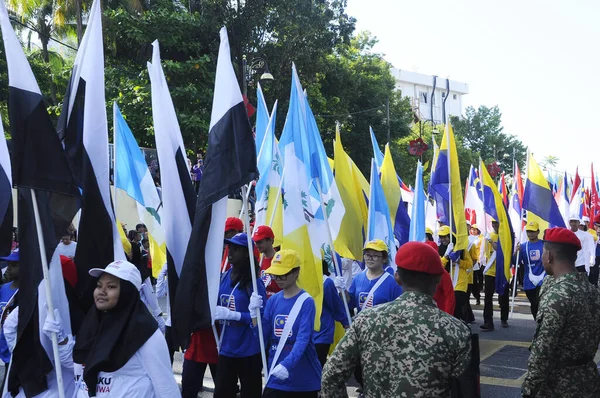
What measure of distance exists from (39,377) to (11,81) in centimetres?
194

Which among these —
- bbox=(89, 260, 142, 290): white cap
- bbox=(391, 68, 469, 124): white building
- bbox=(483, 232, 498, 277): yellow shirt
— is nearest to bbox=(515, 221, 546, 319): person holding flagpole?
bbox=(483, 232, 498, 277): yellow shirt

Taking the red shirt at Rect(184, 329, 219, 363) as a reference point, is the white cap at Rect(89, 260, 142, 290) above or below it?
above

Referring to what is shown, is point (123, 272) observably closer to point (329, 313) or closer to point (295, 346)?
point (295, 346)

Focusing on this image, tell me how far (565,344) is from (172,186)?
3249mm

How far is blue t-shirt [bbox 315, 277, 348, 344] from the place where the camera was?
6.51 meters

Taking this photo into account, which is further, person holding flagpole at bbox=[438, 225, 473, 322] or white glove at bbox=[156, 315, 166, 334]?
person holding flagpole at bbox=[438, 225, 473, 322]

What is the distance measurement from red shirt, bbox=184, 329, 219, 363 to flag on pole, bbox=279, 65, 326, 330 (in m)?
0.98

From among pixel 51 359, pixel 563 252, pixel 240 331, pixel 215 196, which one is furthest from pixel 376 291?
pixel 51 359

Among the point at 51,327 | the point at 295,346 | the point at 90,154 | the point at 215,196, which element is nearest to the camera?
the point at 51,327

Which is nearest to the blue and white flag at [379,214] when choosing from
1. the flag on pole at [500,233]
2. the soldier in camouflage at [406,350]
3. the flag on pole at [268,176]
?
the flag on pole at [268,176]

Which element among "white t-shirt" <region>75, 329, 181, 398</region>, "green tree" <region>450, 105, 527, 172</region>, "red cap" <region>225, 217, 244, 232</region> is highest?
"green tree" <region>450, 105, 527, 172</region>

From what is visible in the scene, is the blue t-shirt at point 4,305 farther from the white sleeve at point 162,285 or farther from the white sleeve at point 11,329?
the white sleeve at point 162,285

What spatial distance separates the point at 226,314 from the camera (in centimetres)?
568

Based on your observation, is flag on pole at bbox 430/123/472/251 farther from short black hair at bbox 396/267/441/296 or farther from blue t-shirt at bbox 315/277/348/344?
short black hair at bbox 396/267/441/296
